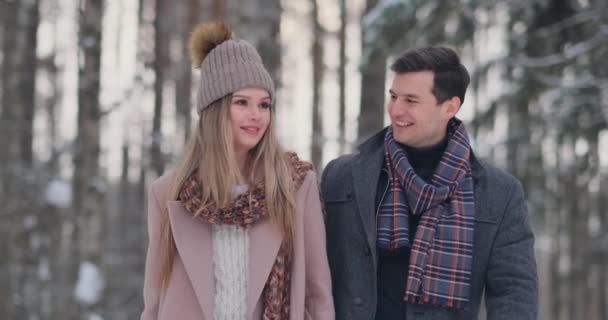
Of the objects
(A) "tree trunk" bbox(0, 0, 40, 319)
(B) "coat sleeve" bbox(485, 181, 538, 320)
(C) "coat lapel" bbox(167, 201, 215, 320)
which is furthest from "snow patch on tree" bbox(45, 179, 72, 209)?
(B) "coat sleeve" bbox(485, 181, 538, 320)

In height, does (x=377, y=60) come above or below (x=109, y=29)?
below

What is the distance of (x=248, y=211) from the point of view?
3.73 metres

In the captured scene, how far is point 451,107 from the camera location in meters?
3.93

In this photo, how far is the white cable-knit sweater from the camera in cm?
374

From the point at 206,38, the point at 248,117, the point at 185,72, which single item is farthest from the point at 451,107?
the point at 185,72

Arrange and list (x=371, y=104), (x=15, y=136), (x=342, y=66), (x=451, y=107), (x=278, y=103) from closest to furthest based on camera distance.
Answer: (x=451, y=107) → (x=371, y=104) → (x=15, y=136) → (x=278, y=103) → (x=342, y=66)

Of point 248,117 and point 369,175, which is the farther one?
point 369,175

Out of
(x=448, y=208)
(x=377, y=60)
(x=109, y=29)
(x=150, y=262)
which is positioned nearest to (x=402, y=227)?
(x=448, y=208)

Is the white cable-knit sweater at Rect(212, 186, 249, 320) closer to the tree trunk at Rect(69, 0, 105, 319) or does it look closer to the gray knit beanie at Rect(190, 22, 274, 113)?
the gray knit beanie at Rect(190, 22, 274, 113)

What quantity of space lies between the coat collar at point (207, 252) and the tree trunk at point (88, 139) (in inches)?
225

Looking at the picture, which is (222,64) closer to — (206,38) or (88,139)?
(206,38)

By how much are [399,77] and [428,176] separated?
0.43m

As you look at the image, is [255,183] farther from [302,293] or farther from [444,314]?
[444,314]

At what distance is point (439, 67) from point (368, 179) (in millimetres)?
555
